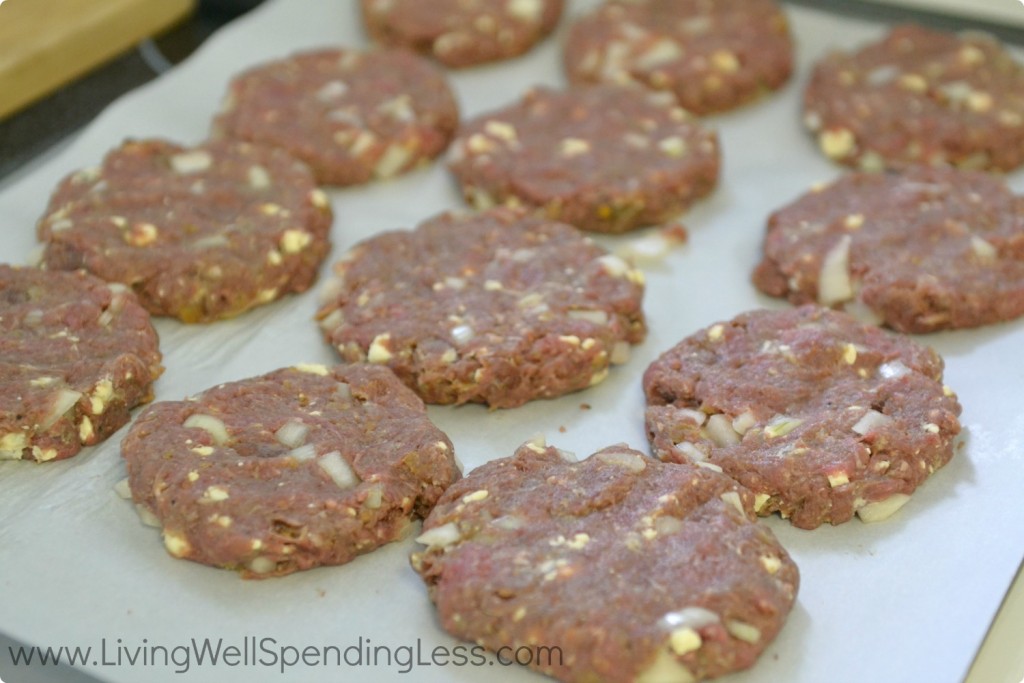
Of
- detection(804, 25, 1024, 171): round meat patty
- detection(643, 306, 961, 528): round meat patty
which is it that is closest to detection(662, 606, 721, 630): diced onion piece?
detection(643, 306, 961, 528): round meat patty

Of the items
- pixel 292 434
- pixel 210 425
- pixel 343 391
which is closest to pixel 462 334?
pixel 343 391

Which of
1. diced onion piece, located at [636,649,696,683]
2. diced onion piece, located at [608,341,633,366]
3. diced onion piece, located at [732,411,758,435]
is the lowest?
diced onion piece, located at [732,411,758,435]

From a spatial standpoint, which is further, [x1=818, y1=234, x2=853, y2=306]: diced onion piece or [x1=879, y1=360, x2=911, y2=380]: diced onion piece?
[x1=818, y1=234, x2=853, y2=306]: diced onion piece

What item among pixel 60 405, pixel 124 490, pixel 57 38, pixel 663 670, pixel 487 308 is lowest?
pixel 663 670

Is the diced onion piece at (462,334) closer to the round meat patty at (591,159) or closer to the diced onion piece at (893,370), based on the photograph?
the round meat patty at (591,159)

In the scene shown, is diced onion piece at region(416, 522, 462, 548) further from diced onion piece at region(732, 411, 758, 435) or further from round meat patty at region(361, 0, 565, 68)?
round meat patty at region(361, 0, 565, 68)

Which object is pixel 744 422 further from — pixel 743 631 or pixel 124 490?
pixel 124 490
